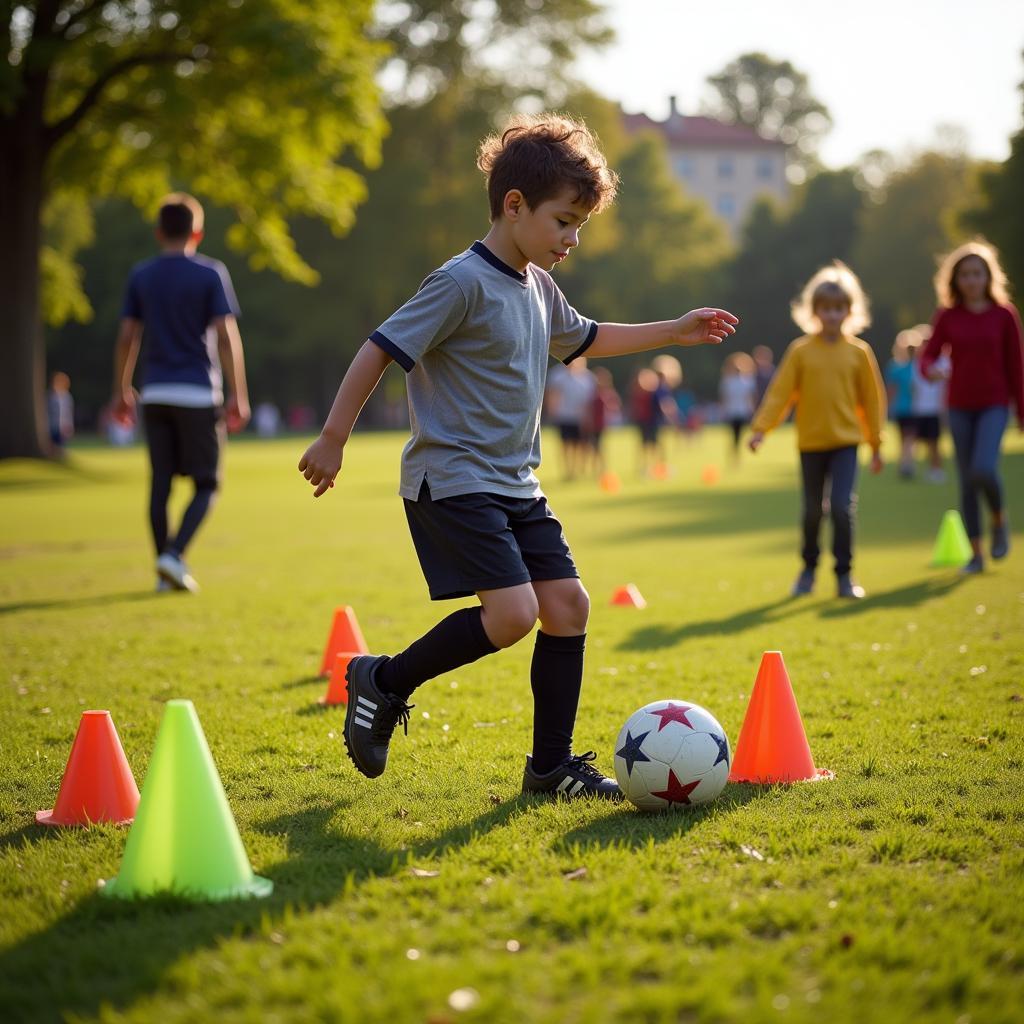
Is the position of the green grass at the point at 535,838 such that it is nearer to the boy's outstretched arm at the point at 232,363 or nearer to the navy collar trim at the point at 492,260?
the boy's outstretched arm at the point at 232,363

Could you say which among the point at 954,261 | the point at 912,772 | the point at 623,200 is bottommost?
the point at 912,772

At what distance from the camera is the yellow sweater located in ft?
29.3

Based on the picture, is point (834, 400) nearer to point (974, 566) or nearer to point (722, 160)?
point (974, 566)

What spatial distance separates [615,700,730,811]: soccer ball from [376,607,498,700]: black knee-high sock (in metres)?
0.57

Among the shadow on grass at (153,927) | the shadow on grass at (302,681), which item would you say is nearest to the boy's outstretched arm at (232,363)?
the shadow on grass at (302,681)

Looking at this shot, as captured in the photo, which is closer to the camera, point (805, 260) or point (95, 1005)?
point (95, 1005)

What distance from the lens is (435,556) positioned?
4344 mm

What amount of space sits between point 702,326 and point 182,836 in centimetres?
263

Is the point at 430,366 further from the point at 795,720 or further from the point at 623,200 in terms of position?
the point at 623,200

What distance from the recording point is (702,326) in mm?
4855

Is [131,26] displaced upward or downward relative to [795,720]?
upward

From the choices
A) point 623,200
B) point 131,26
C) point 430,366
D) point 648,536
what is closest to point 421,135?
point 623,200

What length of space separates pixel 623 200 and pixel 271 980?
65477 mm

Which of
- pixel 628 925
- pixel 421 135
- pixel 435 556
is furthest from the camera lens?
pixel 421 135
